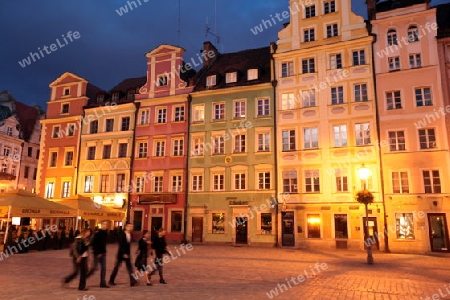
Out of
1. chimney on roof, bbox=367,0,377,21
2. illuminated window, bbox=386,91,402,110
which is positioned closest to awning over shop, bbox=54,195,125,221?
illuminated window, bbox=386,91,402,110

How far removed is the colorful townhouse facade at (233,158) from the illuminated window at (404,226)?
824 cm

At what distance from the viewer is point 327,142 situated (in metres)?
27.2

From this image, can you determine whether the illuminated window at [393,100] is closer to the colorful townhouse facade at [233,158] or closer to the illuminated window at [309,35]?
the illuminated window at [309,35]

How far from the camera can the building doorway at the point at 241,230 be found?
28734 millimetres

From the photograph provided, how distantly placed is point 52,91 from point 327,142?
28.7 m

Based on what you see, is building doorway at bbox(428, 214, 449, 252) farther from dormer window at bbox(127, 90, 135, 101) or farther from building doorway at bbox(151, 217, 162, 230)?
dormer window at bbox(127, 90, 135, 101)

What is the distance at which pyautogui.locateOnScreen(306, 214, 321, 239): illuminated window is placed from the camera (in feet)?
86.9

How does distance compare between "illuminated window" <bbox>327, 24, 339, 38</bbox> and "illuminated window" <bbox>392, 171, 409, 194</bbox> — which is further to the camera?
"illuminated window" <bbox>327, 24, 339, 38</bbox>

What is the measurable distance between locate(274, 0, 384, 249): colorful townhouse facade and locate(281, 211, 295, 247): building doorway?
2.8 inches

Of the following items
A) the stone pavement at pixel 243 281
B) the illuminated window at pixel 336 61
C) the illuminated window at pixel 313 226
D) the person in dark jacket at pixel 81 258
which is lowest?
the stone pavement at pixel 243 281

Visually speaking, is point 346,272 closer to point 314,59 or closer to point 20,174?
point 314,59

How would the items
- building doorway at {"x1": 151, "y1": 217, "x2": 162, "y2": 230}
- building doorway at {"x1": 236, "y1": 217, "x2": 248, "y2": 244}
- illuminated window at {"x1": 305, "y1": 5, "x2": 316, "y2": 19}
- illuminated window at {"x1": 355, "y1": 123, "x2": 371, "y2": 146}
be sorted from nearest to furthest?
illuminated window at {"x1": 355, "y1": 123, "x2": 371, "y2": 146} < building doorway at {"x1": 236, "y1": 217, "x2": 248, "y2": 244} < illuminated window at {"x1": 305, "y1": 5, "x2": 316, "y2": 19} < building doorway at {"x1": 151, "y1": 217, "x2": 162, "y2": 230}

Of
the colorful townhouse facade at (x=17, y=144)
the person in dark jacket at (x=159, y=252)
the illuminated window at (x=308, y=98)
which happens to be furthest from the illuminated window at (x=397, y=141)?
the colorful townhouse facade at (x=17, y=144)

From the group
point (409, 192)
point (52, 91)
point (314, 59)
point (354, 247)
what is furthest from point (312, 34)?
point (52, 91)
